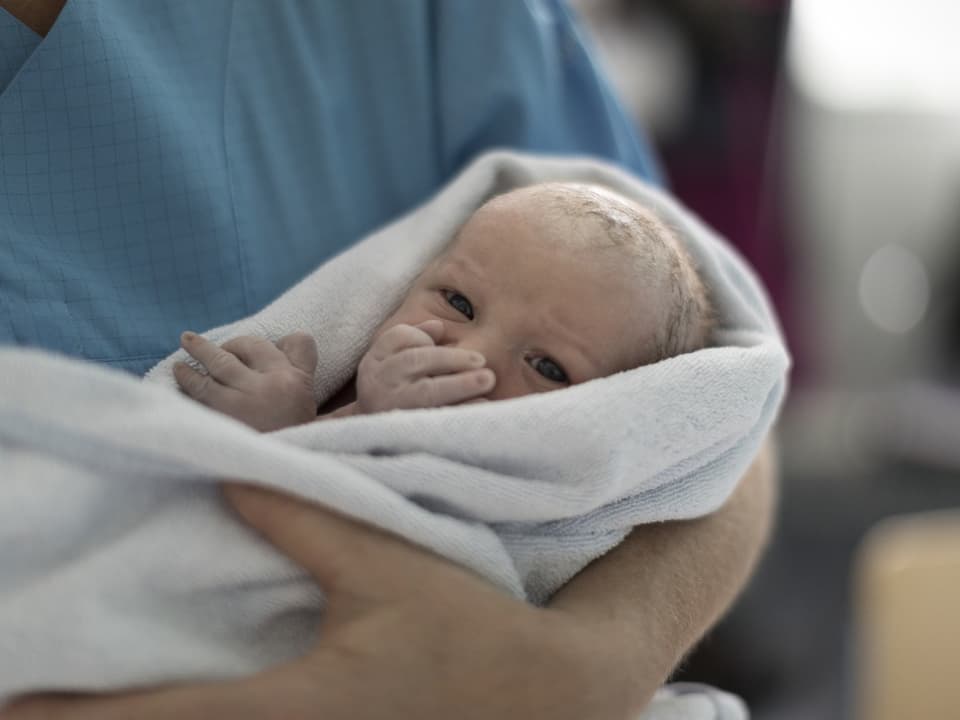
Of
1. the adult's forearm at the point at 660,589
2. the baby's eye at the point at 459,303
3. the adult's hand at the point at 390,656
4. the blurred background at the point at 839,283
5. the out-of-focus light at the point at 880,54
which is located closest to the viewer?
the adult's hand at the point at 390,656

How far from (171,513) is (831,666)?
5.08 feet

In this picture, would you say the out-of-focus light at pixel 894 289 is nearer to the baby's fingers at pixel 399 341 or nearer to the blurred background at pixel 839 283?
the blurred background at pixel 839 283

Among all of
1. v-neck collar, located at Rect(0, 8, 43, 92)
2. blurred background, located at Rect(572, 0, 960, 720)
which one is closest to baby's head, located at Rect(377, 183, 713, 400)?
v-neck collar, located at Rect(0, 8, 43, 92)

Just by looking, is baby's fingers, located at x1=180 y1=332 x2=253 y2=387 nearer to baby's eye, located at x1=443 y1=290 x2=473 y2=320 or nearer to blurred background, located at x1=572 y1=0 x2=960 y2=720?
baby's eye, located at x1=443 y1=290 x2=473 y2=320

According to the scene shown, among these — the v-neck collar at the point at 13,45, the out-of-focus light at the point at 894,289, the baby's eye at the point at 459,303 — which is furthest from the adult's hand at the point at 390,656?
the out-of-focus light at the point at 894,289

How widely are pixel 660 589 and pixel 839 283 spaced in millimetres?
2216

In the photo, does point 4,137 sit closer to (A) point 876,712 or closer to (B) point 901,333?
(A) point 876,712

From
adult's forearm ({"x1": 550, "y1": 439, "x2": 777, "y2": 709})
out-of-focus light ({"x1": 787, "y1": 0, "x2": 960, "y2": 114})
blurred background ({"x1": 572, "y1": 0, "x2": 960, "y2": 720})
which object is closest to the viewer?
adult's forearm ({"x1": 550, "y1": 439, "x2": 777, "y2": 709})

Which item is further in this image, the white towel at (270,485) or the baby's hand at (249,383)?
the baby's hand at (249,383)

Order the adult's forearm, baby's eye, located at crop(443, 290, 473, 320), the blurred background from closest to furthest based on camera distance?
the adult's forearm < baby's eye, located at crop(443, 290, 473, 320) < the blurred background

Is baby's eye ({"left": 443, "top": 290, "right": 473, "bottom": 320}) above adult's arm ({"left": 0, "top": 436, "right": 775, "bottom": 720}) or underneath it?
above

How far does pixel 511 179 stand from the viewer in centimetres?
95

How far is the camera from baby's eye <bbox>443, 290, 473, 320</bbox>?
2.62 ft

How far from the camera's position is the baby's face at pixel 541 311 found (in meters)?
0.77
